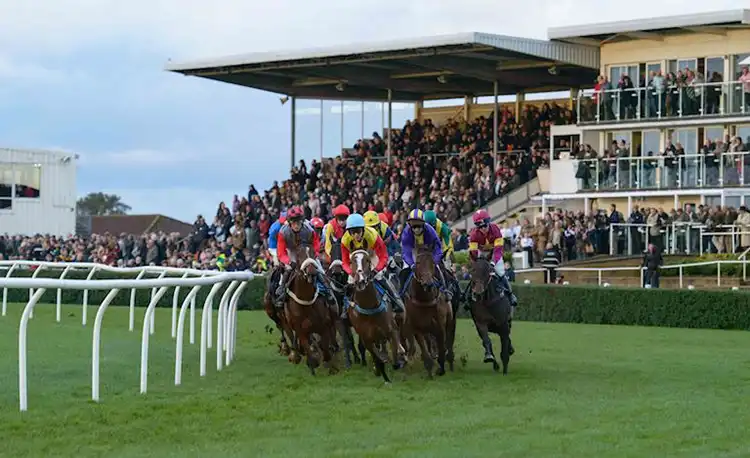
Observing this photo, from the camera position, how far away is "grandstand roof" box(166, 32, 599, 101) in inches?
1228

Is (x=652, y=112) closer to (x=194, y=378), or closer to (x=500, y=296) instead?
(x=500, y=296)

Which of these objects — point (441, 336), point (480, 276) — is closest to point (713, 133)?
point (480, 276)

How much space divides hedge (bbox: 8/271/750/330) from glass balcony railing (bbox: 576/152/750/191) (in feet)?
25.4

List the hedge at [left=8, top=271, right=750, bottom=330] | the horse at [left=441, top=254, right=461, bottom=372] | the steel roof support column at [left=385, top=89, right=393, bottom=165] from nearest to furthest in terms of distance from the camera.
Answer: the horse at [left=441, top=254, right=461, bottom=372] < the hedge at [left=8, top=271, right=750, bottom=330] < the steel roof support column at [left=385, top=89, right=393, bottom=165]

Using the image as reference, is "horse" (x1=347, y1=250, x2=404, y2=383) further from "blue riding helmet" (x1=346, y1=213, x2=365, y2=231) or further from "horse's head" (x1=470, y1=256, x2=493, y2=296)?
"horse's head" (x1=470, y1=256, x2=493, y2=296)

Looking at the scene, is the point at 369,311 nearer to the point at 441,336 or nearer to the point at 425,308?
the point at 425,308

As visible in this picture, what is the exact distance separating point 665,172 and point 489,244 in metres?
16.9

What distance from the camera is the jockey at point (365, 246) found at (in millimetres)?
11203

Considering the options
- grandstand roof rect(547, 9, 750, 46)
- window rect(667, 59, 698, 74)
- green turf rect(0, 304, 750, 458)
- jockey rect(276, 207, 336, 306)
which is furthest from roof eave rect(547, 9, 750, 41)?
jockey rect(276, 207, 336, 306)

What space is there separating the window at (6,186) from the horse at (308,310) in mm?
30350

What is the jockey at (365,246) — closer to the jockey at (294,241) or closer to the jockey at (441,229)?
the jockey at (294,241)

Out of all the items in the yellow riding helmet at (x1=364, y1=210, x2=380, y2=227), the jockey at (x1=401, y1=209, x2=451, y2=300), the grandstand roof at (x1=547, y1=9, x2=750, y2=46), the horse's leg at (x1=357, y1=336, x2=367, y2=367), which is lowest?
the horse's leg at (x1=357, y1=336, x2=367, y2=367)

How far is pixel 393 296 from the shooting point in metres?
11.4

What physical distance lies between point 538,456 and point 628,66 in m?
25.7
